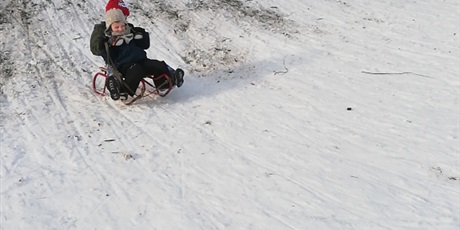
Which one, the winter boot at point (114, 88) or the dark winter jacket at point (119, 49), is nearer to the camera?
the winter boot at point (114, 88)

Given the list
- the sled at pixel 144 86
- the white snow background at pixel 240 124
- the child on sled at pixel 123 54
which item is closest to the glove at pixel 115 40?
the child on sled at pixel 123 54

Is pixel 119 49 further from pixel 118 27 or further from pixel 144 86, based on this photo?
pixel 144 86

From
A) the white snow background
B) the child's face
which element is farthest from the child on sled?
the white snow background

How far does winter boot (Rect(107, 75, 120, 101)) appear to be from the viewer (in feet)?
17.5

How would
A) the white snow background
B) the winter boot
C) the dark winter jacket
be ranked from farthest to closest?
the dark winter jacket → the winter boot → the white snow background

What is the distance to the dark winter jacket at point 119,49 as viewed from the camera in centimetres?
545

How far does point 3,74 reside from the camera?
232 inches

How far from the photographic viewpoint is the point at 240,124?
516 cm

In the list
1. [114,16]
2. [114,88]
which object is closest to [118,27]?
[114,16]

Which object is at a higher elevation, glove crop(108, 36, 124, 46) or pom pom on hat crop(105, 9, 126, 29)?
pom pom on hat crop(105, 9, 126, 29)

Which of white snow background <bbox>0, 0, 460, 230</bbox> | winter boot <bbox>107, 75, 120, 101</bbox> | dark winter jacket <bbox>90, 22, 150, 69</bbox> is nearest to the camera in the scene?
white snow background <bbox>0, 0, 460, 230</bbox>

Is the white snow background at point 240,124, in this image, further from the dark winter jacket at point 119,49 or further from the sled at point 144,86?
the dark winter jacket at point 119,49

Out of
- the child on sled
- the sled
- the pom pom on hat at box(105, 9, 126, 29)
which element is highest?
the pom pom on hat at box(105, 9, 126, 29)

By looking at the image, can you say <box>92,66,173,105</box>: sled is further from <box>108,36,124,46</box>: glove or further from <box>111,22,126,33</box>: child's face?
<box>111,22,126,33</box>: child's face
